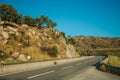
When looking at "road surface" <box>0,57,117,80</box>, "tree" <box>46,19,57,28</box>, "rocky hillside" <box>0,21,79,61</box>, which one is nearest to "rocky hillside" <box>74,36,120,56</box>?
"tree" <box>46,19,57,28</box>

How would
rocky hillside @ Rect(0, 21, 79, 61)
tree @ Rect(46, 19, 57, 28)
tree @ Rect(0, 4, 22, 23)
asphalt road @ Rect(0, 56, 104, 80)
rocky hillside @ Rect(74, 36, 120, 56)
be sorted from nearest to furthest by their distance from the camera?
asphalt road @ Rect(0, 56, 104, 80)
rocky hillside @ Rect(0, 21, 79, 61)
tree @ Rect(0, 4, 22, 23)
tree @ Rect(46, 19, 57, 28)
rocky hillside @ Rect(74, 36, 120, 56)

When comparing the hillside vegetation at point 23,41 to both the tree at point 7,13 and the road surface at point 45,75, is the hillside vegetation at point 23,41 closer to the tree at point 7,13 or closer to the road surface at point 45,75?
the tree at point 7,13

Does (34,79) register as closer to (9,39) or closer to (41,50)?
(9,39)

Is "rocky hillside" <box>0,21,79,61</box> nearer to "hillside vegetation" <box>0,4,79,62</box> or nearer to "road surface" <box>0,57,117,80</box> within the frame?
"hillside vegetation" <box>0,4,79,62</box>

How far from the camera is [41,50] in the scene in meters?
52.6

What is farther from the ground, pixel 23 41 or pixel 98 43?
pixel 98 43

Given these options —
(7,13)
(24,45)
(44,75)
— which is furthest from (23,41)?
(44,75)

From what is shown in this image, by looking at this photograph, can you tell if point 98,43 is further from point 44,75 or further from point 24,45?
point 44,75

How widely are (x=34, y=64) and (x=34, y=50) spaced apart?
1110 inches

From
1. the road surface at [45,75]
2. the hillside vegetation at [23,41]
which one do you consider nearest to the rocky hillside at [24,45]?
the hillside vegetation at [23,41]

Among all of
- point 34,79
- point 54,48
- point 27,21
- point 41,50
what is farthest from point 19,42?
point 34,79

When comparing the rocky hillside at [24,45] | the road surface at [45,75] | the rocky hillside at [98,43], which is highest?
the rocky hillside at [98,43]

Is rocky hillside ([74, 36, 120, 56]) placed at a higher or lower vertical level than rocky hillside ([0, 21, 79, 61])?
higher

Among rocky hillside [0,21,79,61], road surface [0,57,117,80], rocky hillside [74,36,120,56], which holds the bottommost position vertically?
road surface [0,57,117,80]
